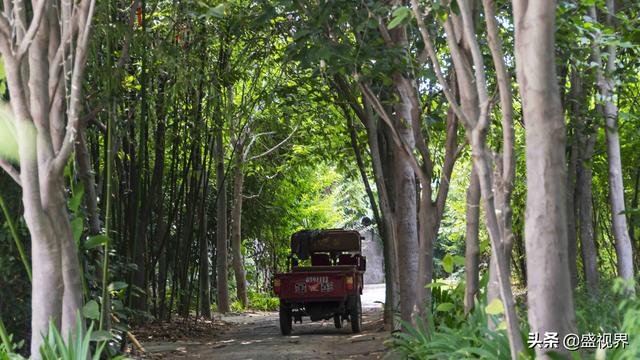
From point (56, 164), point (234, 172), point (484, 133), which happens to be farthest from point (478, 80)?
point (234, 172)

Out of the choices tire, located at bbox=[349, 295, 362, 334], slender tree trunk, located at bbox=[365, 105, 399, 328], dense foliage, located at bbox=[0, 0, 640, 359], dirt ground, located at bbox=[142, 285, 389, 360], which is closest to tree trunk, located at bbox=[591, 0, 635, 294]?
dense foliage, located at bbox=[0, 0, 640, 359]

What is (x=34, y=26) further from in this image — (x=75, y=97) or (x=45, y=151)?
(x=45, y=151)

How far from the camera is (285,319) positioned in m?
13.6

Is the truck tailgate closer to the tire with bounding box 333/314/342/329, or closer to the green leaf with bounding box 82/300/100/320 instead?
the tire with bounding box 333/314/342/329

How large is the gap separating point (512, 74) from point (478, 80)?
4.81 meters

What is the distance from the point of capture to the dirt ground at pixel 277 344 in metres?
10.1

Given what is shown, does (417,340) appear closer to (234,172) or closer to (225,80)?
(225,80)

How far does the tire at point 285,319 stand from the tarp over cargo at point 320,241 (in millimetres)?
2940

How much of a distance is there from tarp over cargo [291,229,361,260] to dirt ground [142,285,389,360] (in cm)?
141

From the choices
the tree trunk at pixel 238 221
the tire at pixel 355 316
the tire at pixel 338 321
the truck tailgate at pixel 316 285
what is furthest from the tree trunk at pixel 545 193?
the tree trunk at pixel 238 221

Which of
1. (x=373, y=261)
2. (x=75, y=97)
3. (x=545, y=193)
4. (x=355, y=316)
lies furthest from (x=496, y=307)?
(x=373, y=261)

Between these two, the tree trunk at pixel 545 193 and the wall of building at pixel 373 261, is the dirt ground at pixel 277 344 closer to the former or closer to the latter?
the tree trunk at pixel 545 193

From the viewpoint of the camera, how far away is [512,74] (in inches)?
351

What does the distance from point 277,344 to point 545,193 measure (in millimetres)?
8279
